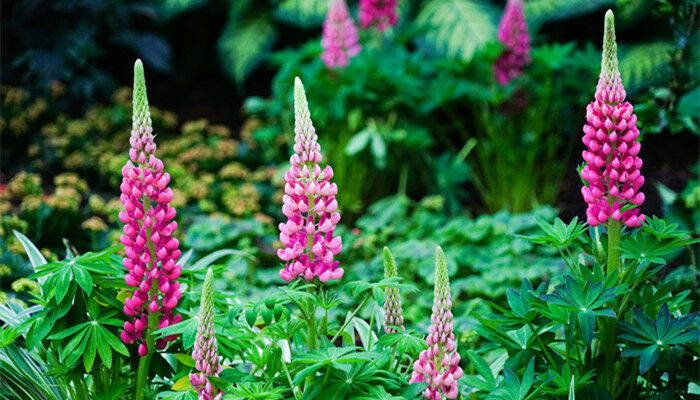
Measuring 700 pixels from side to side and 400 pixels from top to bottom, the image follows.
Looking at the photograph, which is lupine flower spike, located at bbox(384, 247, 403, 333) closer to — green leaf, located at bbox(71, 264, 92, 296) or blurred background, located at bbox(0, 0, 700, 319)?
green leaf, located at bbox(71, 264, 92, 296)

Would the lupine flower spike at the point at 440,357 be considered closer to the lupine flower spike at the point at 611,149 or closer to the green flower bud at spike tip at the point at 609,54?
the lupine flower spike at the point at 611,149

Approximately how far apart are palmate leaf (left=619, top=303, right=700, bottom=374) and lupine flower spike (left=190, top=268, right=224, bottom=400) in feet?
3.04

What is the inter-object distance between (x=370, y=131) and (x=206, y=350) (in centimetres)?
258

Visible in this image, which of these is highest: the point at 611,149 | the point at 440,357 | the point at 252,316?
the point at 611,149

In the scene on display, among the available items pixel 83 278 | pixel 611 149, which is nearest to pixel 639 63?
pixel 611 149

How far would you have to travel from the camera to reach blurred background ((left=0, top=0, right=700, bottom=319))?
329 cm

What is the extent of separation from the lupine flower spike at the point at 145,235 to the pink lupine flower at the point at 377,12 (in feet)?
9.33

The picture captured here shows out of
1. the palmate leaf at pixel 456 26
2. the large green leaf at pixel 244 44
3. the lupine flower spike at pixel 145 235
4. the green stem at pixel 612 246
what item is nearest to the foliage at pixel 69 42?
the large green leaf at pixel 244 44

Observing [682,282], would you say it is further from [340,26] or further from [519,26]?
[340,26]

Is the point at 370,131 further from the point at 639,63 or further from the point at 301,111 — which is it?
the point at 301,111

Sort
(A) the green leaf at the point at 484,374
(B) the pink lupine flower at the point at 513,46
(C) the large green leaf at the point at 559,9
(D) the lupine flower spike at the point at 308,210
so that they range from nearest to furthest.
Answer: (D) the lupine flower spike at the point at 308,210
(A) the green leaf at the point at 484,374
(B) the pink lupine flower at the point at 513,46
(C) the large green leaf at the point at 559,9

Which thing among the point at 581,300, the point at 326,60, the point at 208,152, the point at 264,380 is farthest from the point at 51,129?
the point at 581,300

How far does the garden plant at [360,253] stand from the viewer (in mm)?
1675

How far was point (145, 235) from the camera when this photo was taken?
180 centimetres
